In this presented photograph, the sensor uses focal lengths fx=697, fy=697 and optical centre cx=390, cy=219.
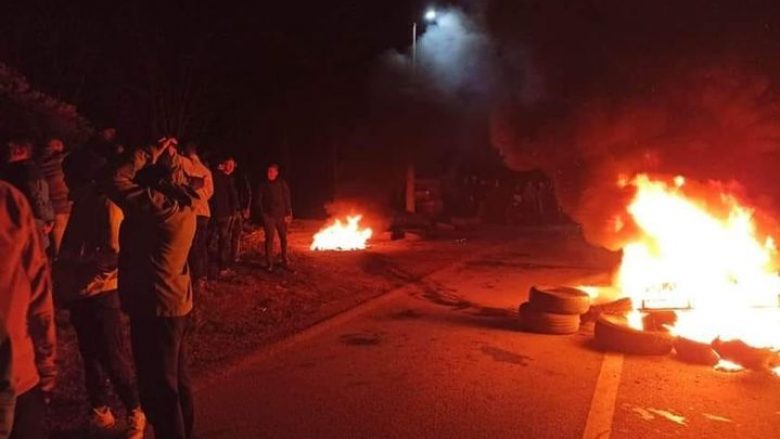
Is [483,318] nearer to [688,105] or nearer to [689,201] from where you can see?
[689,201]

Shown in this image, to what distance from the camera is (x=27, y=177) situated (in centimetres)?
729

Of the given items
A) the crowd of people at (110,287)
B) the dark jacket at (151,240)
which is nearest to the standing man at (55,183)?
the crowd of people at (110,287)

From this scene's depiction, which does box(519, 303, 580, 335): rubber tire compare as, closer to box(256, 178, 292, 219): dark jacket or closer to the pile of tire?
the pile of tire

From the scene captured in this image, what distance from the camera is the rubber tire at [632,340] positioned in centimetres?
727

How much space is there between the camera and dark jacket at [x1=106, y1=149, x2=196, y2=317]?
4.18m

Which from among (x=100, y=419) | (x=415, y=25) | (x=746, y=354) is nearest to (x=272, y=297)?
(x=100, y=419)

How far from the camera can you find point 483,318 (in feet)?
29.9

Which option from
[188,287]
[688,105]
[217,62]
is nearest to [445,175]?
[217,62]

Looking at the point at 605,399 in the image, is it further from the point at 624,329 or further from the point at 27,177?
the point at 27,177

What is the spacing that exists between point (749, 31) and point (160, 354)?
32.1 feet

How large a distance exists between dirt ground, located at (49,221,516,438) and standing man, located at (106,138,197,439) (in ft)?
3.28

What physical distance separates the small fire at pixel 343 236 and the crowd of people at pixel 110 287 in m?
9.68

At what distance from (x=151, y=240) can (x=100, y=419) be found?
1575mm

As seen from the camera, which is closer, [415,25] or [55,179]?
[55,179]
